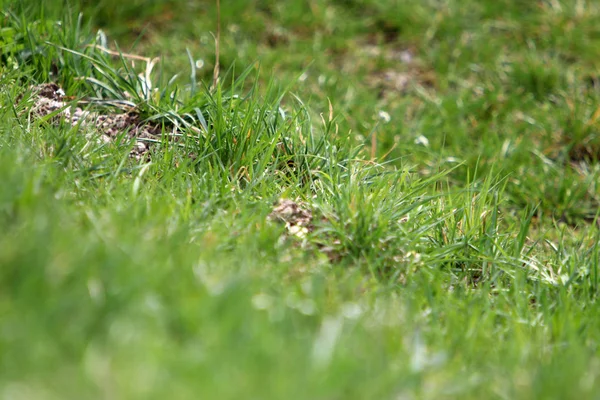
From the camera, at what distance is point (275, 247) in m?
2.19

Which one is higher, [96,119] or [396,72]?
[96,119]

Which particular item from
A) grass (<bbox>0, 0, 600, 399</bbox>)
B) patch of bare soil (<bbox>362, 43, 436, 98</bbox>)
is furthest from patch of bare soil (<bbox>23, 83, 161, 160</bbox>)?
patch of bare soil (<bbox>362, 43, 436, 98</bbox>)

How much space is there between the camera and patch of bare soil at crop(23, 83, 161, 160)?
2721mm

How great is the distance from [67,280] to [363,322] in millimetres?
769

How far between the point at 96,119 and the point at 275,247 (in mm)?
1135

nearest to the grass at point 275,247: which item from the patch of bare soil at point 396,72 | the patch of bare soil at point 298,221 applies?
the patch of bare soil at point 298,221

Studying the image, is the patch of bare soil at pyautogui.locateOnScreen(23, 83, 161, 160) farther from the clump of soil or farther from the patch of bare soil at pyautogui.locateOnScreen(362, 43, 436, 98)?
the patch of bare soil at pyautogui.locateOnScreen(362, 43, 436, 98)

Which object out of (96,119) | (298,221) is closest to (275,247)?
(298,221)

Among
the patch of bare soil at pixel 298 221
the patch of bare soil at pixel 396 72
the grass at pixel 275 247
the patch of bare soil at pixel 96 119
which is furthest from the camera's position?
the patch of bare soil at pixel 396 72

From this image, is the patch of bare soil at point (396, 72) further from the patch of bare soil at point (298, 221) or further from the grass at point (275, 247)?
the patch of bare soil at point (298, 221)

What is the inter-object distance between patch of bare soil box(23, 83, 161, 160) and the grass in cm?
5

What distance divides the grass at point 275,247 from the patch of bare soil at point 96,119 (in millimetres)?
49

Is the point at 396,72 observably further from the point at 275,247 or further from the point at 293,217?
the point at 275,247

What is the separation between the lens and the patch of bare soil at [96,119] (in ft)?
8.93
